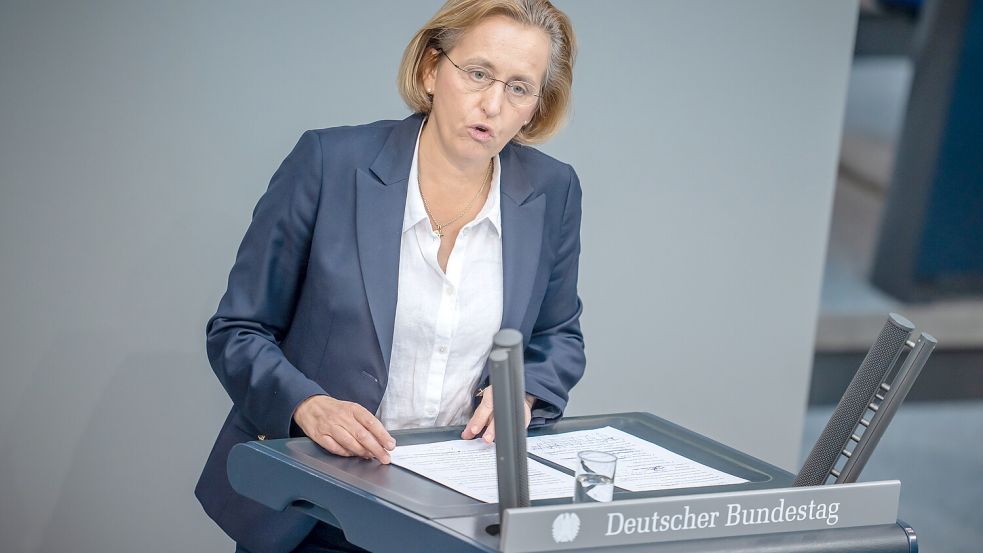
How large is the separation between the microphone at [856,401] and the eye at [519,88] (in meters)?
0.80

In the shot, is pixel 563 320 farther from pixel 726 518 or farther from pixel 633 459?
pixel 726 518

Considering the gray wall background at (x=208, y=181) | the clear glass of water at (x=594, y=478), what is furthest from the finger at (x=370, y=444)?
the gray wall background at (x=208, y=181)

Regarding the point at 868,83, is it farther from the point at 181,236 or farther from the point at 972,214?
the point at 181,236

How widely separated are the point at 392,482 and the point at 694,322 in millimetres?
1972

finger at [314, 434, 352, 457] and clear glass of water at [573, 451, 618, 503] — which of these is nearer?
clear glass of water at [573, 451, 618, 503]

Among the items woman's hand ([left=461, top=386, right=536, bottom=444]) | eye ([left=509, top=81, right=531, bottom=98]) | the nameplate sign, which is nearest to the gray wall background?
eye ([left=509, top=81, right=531, bottom=98])

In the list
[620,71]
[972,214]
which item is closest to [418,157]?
[620,71]

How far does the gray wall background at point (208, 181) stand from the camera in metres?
2.84

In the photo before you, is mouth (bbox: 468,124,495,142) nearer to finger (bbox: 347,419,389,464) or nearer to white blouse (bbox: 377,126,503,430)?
white blouse (bbox: 377,126,503,430)

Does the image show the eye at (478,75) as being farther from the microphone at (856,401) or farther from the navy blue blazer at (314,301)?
the microphone at (856,401)

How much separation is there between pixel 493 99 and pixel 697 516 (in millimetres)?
889

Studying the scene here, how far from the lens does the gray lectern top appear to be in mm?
1588

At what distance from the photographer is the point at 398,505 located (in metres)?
1.63

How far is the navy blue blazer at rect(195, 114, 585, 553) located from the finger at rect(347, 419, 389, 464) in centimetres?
21
